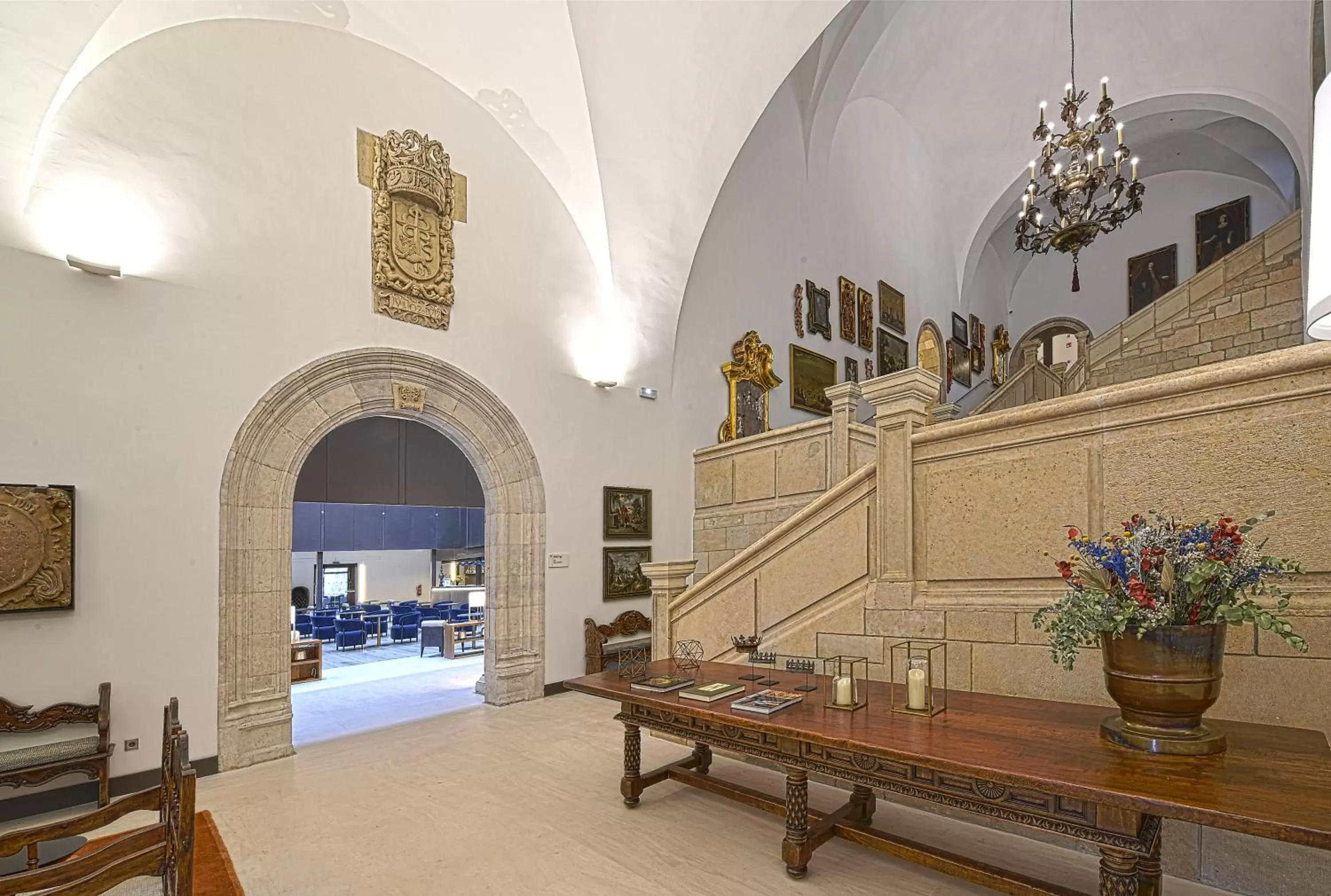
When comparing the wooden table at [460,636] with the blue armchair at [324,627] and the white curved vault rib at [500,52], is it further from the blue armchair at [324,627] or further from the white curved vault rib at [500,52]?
the white curved vault rib at [500,52]

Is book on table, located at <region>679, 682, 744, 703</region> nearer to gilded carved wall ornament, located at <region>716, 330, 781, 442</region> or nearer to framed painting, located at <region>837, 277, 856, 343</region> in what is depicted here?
gilded carved wall ornament, located at <region>716, 330, 781, 442</region>

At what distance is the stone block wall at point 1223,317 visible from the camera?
7.35 metres

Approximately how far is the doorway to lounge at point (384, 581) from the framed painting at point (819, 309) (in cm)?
574

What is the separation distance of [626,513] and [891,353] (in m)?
6.78

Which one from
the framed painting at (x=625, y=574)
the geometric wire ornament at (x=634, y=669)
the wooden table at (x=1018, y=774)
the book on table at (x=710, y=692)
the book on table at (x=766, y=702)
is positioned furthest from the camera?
the framed painting at (x=625, y=574)

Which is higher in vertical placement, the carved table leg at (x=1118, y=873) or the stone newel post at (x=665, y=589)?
the stone newel post at (x=665, y=589)

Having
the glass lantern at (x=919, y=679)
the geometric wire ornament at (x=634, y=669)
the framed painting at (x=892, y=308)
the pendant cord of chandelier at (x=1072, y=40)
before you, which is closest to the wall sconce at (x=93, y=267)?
the geometric wire ornament at (x=634, y=669)

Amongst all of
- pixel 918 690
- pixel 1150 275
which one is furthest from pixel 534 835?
pixel 1150 275

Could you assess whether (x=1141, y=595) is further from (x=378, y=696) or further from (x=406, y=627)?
(x=406, y=627)

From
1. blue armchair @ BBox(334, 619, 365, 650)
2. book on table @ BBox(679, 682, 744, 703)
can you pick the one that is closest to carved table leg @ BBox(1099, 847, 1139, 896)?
book on table @ BBox(679, 682, 744, 703)

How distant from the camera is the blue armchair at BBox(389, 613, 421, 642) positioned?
1141 centimetres

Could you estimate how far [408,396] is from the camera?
6.02 m

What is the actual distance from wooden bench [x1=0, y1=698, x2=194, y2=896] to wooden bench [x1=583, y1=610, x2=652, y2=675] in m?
4.97

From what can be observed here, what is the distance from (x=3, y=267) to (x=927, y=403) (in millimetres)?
6012
